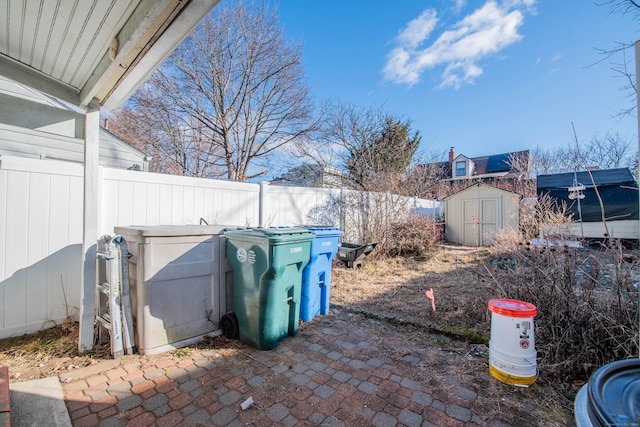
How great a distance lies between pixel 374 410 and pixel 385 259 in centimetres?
570

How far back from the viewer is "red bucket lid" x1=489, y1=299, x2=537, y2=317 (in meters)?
2.19

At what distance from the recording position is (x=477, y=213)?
1094 centimetres

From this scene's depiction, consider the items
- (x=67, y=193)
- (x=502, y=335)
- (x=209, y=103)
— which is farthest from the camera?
(x=209, y=103)

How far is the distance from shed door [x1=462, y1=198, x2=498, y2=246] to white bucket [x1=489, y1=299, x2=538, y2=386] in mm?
9388

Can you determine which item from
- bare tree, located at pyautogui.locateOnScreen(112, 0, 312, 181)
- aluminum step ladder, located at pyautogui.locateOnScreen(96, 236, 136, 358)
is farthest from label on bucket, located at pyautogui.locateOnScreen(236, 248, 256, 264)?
Result: bare tree, located at pyautogui.locateOnScreen(112, 0, 312, 181)

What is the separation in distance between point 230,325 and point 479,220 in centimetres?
1082

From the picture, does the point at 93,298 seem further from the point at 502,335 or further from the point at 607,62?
the point at 607,62

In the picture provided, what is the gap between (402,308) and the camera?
396 cm

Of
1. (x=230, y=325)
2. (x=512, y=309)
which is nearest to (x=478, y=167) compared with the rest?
(x=512, y=309)

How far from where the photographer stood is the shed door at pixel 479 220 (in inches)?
418

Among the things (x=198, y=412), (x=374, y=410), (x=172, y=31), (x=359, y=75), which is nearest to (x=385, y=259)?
(x=374, y=410)

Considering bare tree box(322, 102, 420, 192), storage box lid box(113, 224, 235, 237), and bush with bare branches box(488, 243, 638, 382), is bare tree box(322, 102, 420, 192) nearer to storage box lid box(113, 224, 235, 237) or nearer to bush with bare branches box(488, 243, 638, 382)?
bush with bare branches box(488, 243, 638, 382)

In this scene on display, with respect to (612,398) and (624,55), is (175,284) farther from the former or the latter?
(624,55)

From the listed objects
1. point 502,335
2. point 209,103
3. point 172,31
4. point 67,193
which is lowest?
point 502,335
